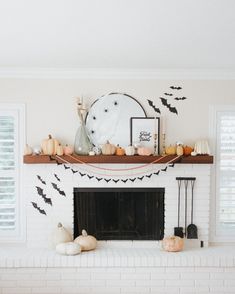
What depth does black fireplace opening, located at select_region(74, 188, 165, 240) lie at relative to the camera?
4.19 meters

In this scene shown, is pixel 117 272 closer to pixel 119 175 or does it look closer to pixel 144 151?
pixel 119 175

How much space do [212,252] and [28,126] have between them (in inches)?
92.0

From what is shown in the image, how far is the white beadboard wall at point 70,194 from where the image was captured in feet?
13.6

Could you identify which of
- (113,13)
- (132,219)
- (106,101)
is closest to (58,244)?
(132,219)

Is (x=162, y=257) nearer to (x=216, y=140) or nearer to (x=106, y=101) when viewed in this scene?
(x=216, y=140)

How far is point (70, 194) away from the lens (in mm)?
4148

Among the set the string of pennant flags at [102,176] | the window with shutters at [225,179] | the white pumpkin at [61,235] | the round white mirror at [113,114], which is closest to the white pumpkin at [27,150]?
the string of pennant flags at [102,176]

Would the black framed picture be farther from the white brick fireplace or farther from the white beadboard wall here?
the white brick fireplace

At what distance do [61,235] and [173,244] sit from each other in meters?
1.15

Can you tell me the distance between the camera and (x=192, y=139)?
4.20 metres

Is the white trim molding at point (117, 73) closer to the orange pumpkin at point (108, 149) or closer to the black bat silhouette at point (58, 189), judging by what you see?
the orange pumpkin at point (108, 149)

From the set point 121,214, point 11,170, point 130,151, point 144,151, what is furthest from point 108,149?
point 11,170

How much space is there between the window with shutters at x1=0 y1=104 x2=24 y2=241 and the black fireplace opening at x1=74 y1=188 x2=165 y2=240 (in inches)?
25.6

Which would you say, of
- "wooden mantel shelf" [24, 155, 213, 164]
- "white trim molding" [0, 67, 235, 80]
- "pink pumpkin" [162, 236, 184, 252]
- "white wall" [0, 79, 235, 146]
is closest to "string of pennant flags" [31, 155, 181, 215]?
"wooden mantel shelf" [24, 155, 213, 164]
